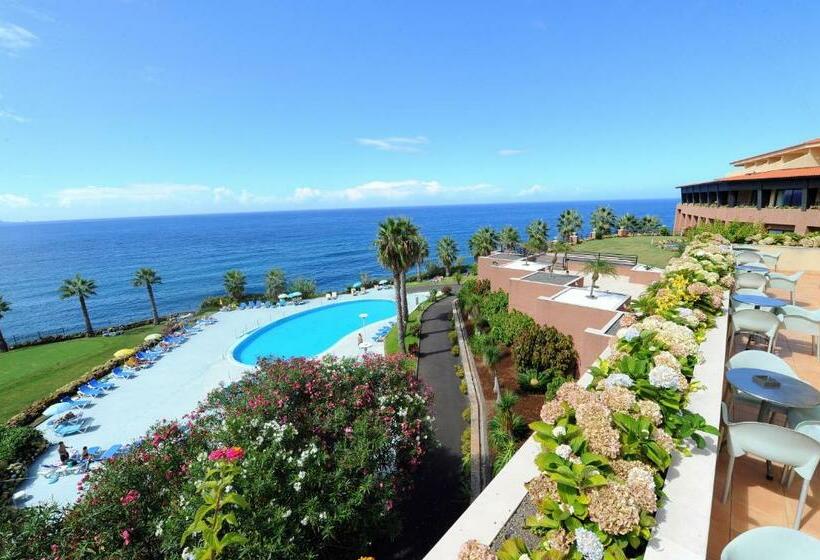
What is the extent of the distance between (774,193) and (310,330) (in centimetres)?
4194

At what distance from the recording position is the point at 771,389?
4305 mm

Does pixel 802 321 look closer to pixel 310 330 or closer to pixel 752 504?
pixel 752 504

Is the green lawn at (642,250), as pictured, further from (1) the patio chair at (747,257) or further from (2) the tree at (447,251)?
(2) the tree at (447,251)

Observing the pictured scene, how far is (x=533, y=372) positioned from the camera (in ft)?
49.9

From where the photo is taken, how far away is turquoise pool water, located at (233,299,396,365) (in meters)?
29.2

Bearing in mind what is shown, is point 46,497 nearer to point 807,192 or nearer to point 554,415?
point 554,415

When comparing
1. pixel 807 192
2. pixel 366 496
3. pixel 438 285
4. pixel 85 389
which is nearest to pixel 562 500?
pixel 366 496

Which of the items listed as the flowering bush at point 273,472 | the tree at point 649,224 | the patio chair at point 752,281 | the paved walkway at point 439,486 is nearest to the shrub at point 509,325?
the paved walkway at point 439,486

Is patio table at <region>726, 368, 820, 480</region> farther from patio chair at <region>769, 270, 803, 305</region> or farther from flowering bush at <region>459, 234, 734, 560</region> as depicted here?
patio chair at <region>769, 270, 803, 305</region>

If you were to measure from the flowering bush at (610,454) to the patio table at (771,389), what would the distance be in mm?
510

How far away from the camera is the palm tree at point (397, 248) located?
23.9m

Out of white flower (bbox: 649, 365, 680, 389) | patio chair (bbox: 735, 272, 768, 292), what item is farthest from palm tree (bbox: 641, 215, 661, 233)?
white flower (bbox: 649, 365, 680, 389)

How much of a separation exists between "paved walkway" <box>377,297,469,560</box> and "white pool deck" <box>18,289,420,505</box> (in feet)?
28.2

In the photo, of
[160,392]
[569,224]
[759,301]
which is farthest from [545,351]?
[569,224]
